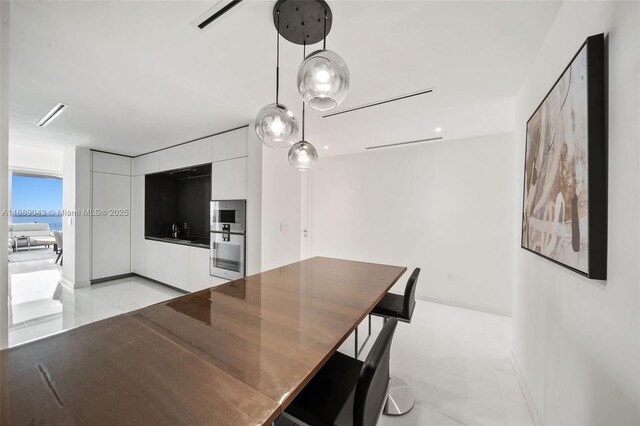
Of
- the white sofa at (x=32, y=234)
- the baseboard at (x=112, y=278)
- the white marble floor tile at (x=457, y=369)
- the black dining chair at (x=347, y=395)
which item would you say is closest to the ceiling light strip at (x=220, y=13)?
the black dining chair at (x=347, y=395)

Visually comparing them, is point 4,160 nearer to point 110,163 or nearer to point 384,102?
point 384,102

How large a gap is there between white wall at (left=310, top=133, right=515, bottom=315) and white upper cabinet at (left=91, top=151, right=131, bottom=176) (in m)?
4.06

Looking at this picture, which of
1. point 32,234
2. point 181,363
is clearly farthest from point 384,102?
point 32,234

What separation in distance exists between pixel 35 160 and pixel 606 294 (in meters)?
8.71

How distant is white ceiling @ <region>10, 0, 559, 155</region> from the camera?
1.42 m

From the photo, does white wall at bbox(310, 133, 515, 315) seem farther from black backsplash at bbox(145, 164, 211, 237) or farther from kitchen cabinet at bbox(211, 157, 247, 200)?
black backsplash at bbox(145, 164, 211, 237)

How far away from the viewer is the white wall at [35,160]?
5.12 metres

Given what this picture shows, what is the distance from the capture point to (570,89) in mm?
1189

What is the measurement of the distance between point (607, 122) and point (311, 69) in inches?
48.0

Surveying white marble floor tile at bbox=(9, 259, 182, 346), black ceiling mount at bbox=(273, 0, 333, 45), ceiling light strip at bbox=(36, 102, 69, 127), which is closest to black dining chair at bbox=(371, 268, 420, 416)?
black ceiling mount at bbox=(273, 0, 333, 45)

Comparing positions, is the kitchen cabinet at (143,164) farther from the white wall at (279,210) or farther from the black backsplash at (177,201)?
the white wall at (279,210)

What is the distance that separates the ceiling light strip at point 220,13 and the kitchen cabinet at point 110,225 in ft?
15.5

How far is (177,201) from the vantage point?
5.48m

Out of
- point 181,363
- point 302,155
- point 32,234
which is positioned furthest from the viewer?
point 32,234
